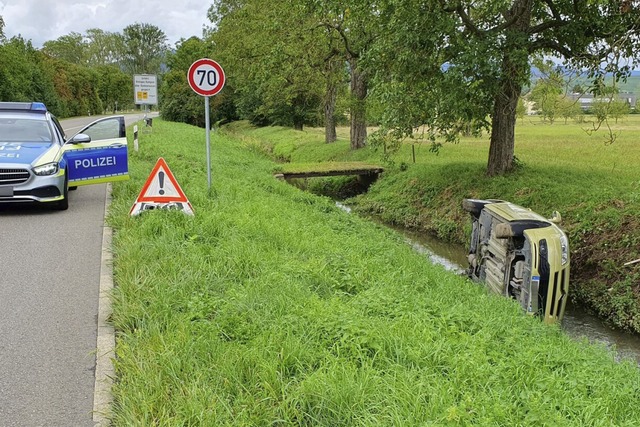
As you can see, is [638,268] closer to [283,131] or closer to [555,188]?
[555,188]

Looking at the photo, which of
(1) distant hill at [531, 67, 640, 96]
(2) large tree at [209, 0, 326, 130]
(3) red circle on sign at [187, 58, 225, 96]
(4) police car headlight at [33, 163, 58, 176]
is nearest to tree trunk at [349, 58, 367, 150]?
(2) large tree at [209, 0, 326, 130]

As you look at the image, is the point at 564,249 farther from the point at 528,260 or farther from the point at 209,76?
the point at 209,76

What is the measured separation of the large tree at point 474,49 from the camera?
10934 millimetres

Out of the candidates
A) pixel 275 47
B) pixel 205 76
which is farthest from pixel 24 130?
pixel 275 47

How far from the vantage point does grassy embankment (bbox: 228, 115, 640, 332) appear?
8.75 meters

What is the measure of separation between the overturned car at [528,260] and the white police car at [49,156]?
691 cm

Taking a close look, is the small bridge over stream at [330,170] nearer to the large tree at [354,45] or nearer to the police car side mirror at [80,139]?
the large tree at [354,45]

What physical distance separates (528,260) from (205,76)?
6222 mm

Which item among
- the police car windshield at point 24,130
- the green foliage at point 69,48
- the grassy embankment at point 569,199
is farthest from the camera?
the green foliage at point 69,48

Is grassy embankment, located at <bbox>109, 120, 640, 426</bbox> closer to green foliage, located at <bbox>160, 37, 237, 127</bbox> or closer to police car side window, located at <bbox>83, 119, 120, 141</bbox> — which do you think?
police car side window, located at <bbox>83, 119, 120, 141</bbox>

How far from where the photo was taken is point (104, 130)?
406 inches

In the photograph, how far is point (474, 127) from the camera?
532 inches

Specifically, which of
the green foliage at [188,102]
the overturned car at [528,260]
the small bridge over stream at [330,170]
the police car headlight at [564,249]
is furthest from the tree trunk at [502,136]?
the green foliage at [188,102]

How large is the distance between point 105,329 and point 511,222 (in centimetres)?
533
